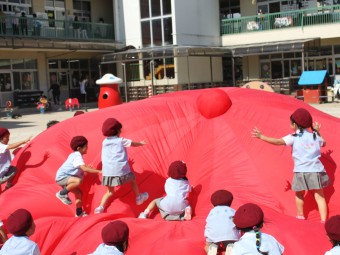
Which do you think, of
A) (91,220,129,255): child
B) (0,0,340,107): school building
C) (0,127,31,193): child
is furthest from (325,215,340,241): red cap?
(0,0,340,107): school building

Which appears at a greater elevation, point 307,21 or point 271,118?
point 307,21

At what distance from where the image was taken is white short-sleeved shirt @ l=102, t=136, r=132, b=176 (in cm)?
573

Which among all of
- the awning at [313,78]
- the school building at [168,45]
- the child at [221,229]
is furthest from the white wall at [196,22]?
the child at [221,229]

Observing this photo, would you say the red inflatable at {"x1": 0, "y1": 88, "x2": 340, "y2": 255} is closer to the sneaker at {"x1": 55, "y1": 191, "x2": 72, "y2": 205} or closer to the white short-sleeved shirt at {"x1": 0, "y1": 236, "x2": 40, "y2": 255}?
the sneaker at {"x1": 55, "y1": 191, "x2": 72, "y2": 205}

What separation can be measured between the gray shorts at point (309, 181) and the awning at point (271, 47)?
65.0 ft

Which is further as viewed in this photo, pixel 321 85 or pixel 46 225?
pixel 321 85

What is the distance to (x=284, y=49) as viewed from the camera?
81.4ft

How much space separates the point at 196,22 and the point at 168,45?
2506 millimetres

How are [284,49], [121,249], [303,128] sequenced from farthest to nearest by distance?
[284,49] < [303,128] < [121,249]

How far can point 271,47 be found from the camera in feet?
83.7

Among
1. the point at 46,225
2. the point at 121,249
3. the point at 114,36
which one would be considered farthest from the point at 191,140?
the point at 114,36

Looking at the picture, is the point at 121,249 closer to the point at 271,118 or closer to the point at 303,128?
the point at 303,128

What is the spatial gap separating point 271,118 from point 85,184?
2.58m

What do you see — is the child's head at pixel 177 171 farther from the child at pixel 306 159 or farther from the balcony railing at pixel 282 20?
the balcony railing at pixel 282 20
